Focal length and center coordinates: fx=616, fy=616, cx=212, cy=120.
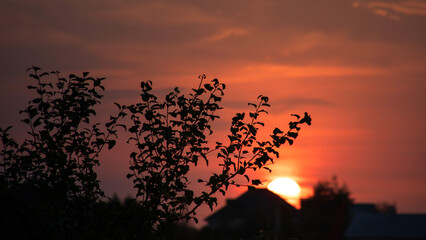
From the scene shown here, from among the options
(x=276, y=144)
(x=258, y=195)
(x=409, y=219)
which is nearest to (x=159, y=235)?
(x=276, y=144)

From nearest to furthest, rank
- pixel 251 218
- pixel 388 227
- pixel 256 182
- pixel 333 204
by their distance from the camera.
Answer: pixel 256 182
pixel 251 218
pixel 388 227
pixel 333 204

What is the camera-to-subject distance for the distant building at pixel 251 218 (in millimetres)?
68062

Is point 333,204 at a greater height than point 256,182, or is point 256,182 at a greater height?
point 333,204

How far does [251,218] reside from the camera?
73.5 meters

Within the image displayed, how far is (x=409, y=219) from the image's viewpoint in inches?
3575

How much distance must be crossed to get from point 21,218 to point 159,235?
2.13 meters

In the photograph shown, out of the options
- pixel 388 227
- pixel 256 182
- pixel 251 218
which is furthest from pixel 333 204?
pixel 256 182

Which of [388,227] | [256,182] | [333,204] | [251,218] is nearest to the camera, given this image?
[256,182]

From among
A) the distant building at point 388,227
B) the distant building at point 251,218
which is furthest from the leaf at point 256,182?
the distant building at point 388,227


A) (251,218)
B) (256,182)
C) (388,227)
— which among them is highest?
(388,227)

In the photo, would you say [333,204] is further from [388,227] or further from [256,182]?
[256,182]

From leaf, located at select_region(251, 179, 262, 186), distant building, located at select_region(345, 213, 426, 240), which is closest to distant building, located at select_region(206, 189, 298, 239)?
distant building, located at select_region(345, 213, 426, 240)

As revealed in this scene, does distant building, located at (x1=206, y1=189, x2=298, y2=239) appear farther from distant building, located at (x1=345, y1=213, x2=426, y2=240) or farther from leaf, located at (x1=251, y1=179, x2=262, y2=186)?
leaf, located at (x1=251, y1=179, x2=262, y2=186)

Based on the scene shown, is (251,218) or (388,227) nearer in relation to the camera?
(251,218)
